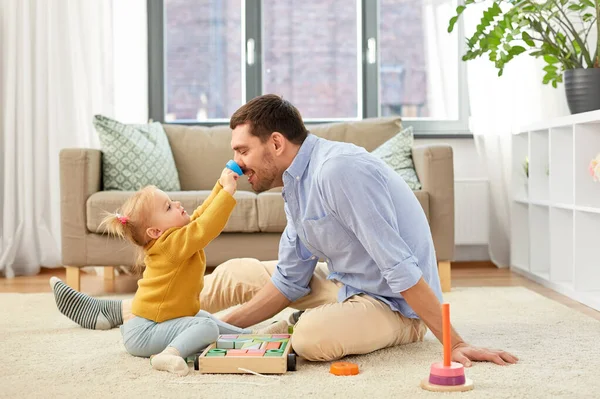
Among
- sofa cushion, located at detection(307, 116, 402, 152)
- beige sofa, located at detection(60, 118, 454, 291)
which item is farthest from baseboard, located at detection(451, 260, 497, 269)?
beige sofa, located at detection(60, 118, 454, 291)

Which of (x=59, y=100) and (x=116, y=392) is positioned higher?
(x=59, y=100)

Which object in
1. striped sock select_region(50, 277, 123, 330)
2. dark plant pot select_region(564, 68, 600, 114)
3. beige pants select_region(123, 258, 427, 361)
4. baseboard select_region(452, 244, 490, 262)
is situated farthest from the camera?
baseboard select_region(452, 244, 490, 262)

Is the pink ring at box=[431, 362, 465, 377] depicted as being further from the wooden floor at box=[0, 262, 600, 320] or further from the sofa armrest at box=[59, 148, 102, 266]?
the sofa armrest at box=[59, 148, 102, 266]

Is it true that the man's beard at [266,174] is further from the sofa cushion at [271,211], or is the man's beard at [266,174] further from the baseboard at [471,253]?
the baseboard at [471,253]

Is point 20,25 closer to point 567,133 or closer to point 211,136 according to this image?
point 211,136

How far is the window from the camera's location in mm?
4977

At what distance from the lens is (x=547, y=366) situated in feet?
6.79

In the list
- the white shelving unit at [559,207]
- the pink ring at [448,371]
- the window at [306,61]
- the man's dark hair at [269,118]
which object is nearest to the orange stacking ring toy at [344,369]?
the pink ring at [448,371]

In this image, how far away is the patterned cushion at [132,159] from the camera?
3895 mm

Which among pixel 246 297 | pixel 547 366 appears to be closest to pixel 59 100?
pixel 246 297

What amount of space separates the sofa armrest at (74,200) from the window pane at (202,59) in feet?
4.71

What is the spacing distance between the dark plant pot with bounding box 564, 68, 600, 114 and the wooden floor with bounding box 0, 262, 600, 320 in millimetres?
818

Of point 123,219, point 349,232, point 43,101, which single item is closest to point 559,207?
point 349,232

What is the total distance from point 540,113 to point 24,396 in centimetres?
A: 340
